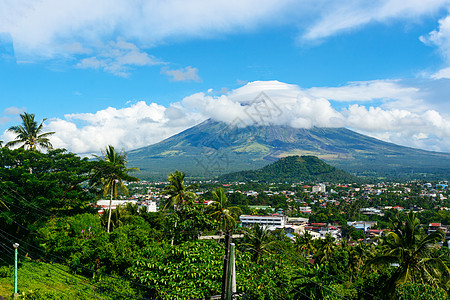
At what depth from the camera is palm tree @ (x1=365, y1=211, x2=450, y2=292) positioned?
10.2m

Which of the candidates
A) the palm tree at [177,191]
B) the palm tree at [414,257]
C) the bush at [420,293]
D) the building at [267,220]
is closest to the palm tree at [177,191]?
the palm tree at [177,191]

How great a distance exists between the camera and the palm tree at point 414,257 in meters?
10.2

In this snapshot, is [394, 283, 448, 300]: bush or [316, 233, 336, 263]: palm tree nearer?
[394, 283, 448, 300]: bush

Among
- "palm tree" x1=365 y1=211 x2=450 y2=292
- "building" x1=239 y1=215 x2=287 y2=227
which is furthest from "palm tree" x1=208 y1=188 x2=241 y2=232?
"building" x1=239 y1=215 x2=287 y2=227

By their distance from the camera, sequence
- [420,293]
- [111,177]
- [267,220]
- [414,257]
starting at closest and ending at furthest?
[420,293]
[414,257]
[111,177]
[267,220]

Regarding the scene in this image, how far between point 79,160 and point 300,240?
89.2 ft

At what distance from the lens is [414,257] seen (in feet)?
34.7

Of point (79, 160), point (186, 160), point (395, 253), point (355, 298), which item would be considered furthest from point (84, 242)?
point (186, 160)

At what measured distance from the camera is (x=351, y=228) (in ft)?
212

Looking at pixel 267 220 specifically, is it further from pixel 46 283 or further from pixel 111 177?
pixel 46 283

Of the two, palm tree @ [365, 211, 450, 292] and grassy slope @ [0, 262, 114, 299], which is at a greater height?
palm tree @ [365, 211, 450, 292]

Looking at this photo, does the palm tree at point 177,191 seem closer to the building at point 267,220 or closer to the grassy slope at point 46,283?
the grassy slope at point 46,283

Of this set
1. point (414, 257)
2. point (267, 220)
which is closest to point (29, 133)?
point (414, 257)

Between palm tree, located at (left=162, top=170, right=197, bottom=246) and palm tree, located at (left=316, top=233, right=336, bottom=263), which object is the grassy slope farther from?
palm tree, located at (left=316, top=233, right=336, bottom=263)
